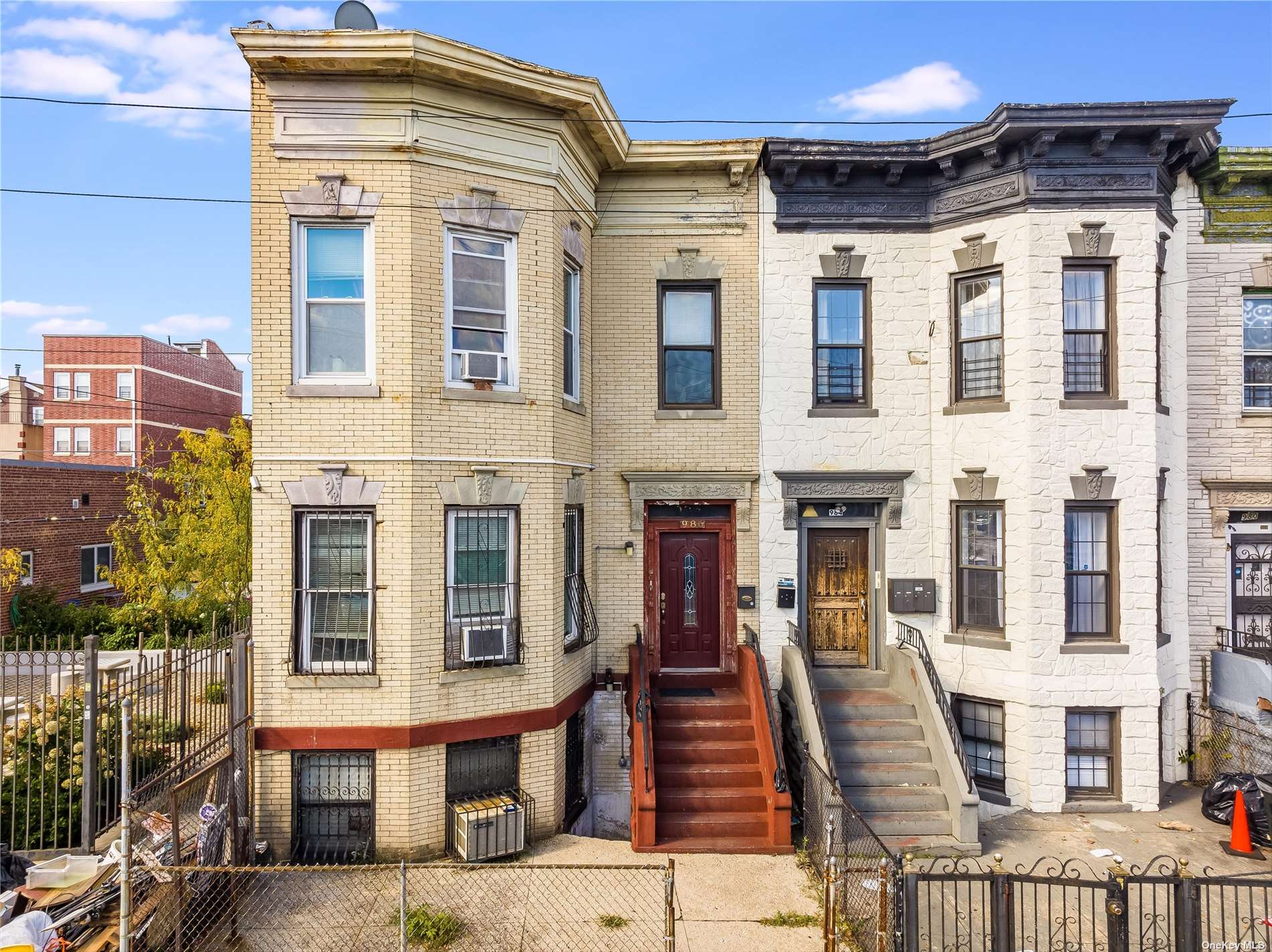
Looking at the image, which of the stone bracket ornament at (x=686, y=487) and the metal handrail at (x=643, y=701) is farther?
the stone bracket ornament at (x=686, y=487)

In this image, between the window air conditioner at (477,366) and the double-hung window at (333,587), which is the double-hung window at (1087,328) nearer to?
the window air conditioner at (477,366)

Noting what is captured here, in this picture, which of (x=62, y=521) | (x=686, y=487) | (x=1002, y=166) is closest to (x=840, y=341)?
(x=1002, y=166)

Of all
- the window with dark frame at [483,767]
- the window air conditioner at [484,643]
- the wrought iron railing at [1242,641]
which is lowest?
the window with dark frame at [483,767]

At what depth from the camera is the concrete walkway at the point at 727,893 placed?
660 centimetres

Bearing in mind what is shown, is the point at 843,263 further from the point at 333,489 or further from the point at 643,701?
the point at 333,489

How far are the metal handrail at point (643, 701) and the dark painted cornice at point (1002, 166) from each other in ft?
21.3

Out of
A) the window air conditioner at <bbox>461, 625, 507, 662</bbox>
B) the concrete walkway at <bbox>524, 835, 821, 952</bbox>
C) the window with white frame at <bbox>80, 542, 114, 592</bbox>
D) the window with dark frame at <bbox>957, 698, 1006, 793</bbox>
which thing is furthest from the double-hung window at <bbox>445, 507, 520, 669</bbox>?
the window with white frame at <bbox>80, 542, 114, 592</bbox>

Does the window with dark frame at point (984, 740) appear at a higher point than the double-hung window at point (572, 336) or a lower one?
lower

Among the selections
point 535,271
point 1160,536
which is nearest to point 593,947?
point 535,271

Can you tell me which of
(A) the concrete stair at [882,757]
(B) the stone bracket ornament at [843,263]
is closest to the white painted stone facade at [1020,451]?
(B) the stone bracket ornament at [843,263]

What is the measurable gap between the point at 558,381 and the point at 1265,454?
10.8 m

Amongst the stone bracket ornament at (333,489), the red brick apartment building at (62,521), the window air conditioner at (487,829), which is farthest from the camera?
the red brick apartment building at (62,521)

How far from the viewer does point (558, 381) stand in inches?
366

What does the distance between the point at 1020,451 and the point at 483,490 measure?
7.16 m
